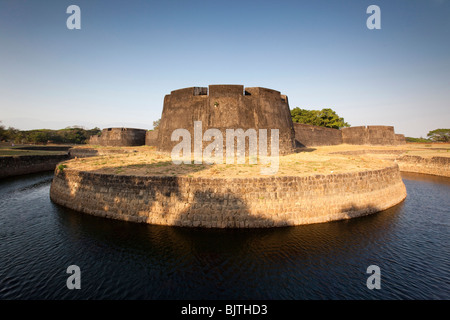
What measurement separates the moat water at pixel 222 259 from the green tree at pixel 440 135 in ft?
201

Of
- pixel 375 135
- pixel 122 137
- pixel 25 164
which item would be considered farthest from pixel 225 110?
pixel 375 135

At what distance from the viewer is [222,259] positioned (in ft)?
20.8

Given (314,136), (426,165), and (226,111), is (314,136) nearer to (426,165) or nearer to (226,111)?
(426,165)

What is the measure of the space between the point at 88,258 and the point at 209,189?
4822 mm

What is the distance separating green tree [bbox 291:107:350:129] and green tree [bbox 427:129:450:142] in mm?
28660

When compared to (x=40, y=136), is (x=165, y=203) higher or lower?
lower

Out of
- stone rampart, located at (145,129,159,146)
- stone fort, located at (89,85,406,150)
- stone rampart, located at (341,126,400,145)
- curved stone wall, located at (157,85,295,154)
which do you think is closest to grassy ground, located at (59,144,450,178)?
stone fort, located at (89,85,406,150)

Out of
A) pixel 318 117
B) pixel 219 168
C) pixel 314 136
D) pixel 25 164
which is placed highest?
pixel 318 117

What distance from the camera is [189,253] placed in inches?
263

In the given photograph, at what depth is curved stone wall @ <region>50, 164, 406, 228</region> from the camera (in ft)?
27.5

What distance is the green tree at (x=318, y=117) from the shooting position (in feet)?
150

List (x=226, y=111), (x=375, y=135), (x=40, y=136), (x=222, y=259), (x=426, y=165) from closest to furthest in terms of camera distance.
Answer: (x=222, y=259), (x=226, y=111), (x=426, y=165), (x=375, y=135), (x=40, y=136)

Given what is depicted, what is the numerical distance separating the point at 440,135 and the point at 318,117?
1391 inches
